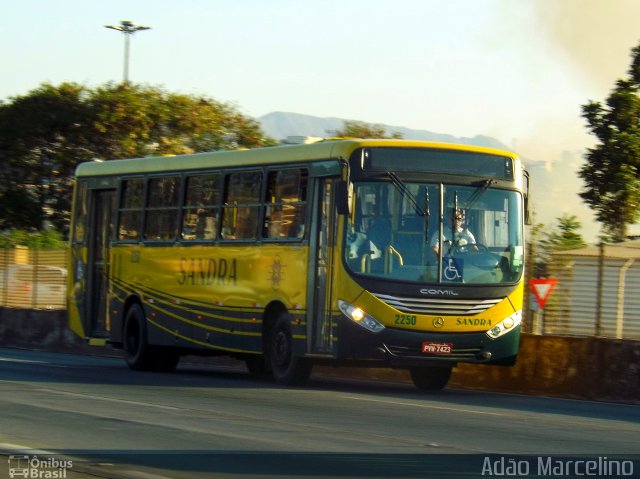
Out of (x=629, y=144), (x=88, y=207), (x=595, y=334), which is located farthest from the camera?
(x=629, y=144)

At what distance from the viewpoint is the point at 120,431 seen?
12.3 metres

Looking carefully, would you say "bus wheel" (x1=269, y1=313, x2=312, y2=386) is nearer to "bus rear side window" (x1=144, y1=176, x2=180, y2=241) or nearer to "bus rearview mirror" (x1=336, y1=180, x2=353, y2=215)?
"bus rearview mirror" (x1=336, y1=180, x2=353, y2=215)

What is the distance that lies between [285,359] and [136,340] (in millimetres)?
4991

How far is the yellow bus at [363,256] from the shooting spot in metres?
17.6

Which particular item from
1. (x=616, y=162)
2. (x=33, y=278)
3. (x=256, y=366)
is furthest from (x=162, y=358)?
(x=616, y=162)

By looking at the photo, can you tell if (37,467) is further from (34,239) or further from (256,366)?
(34,239)

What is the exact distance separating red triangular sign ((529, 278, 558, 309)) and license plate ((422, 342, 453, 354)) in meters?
2.33

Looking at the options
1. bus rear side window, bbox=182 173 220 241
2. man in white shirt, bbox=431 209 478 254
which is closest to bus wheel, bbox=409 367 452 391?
man in white shirt, bbox=431 209 478 254

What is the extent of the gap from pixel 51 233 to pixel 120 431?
136 feet

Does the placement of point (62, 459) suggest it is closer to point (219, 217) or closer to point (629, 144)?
point (219, 217)

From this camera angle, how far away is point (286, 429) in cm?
1273

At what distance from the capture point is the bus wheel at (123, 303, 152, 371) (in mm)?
22781

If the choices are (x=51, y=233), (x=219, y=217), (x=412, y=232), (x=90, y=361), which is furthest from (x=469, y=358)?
(x=51, y=233)

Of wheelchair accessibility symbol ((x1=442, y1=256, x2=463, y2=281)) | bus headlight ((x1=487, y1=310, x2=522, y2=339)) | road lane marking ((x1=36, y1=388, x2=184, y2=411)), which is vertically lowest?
road lane marking ((x1=36, y1=388, x2=184, y2=411))
